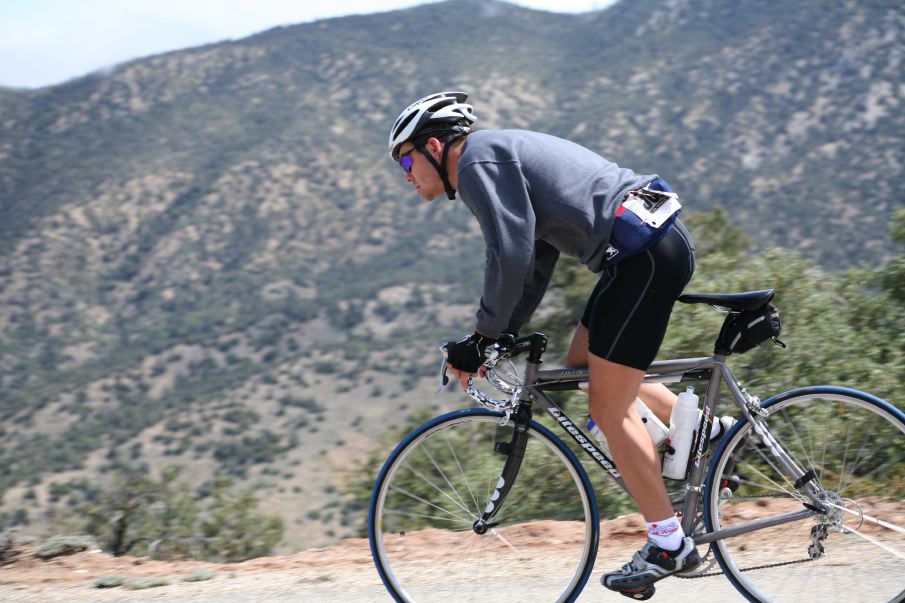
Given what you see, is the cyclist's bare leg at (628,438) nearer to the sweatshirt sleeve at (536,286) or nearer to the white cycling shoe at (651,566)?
the white cycling shoe at (651,566)

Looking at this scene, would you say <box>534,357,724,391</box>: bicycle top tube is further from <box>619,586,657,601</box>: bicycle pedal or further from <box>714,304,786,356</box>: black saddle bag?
<box>619,586,657,601</box>: bicycle pedal

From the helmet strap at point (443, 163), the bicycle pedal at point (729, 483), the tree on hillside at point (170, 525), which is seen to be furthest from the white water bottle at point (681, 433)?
Answer: the tree on hillside at point (170, 525)

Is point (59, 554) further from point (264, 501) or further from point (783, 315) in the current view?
point (264, 501)

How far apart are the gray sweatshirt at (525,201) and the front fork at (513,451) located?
0.41 meters

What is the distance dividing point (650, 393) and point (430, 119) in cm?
122

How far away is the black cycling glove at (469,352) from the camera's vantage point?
2.98m

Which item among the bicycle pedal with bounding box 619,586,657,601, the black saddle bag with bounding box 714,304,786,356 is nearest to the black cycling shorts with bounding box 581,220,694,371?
the black saddle bag with bounding box 714,304,786,356

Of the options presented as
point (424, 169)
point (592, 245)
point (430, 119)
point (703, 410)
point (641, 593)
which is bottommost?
point (641, 593)

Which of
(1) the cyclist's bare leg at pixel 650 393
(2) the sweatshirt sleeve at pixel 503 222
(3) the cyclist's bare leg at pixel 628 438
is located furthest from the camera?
(1) the cyclist's bare leg at pixel 650 393

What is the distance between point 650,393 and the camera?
3.21 meters

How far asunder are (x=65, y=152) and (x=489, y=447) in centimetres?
8744

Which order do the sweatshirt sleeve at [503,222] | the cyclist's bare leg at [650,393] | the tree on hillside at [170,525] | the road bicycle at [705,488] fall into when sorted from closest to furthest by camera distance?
the sweatshirt sleeve at [503,222] → the road bicycle at [705,488] → the cyclist's bare leg at [650,393] → the tree on hillside at [170,525]

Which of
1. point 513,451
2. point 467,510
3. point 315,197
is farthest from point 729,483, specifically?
point 315,197

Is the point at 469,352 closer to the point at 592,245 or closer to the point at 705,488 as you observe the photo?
the point at 592,245
